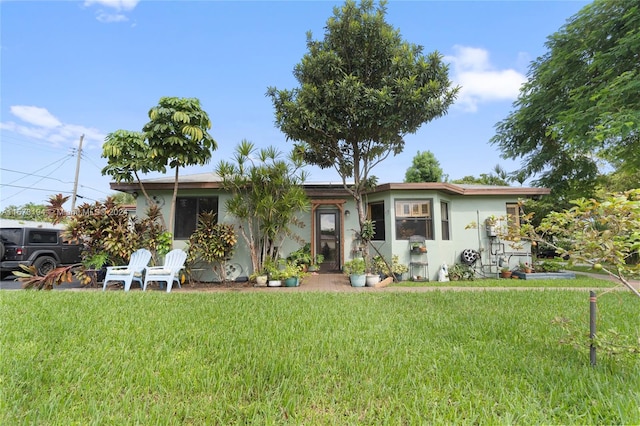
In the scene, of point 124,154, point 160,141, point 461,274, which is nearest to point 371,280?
point 461,274

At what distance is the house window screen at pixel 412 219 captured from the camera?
866 cm

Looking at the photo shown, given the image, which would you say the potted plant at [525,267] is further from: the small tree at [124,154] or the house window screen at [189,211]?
the small tree at [124,154]

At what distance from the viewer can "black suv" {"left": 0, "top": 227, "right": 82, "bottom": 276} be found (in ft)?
27.2

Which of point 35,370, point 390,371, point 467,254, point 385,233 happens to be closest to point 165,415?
point 35,370

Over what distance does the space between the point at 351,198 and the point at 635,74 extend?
10775mm

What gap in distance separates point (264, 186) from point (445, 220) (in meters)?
6.16

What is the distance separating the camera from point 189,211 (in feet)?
28.2

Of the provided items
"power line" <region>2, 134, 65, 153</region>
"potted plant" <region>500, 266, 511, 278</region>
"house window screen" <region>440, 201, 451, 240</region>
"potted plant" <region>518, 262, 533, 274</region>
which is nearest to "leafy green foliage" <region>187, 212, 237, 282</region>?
"house window screen" <region>440, 201, 451, 240</region>

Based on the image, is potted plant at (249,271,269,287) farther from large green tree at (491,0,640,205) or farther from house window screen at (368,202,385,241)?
large green tree at (491,0,640,205)

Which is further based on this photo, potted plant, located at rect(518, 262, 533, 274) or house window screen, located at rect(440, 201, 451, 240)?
house window screen, located at rect(440, 201, 451, 240)

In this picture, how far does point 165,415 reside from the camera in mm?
1811

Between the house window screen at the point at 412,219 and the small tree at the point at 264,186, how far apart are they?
316 centimetres

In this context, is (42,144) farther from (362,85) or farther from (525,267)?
(525,267)

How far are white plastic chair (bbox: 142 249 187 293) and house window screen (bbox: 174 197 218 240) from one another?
1.48m
